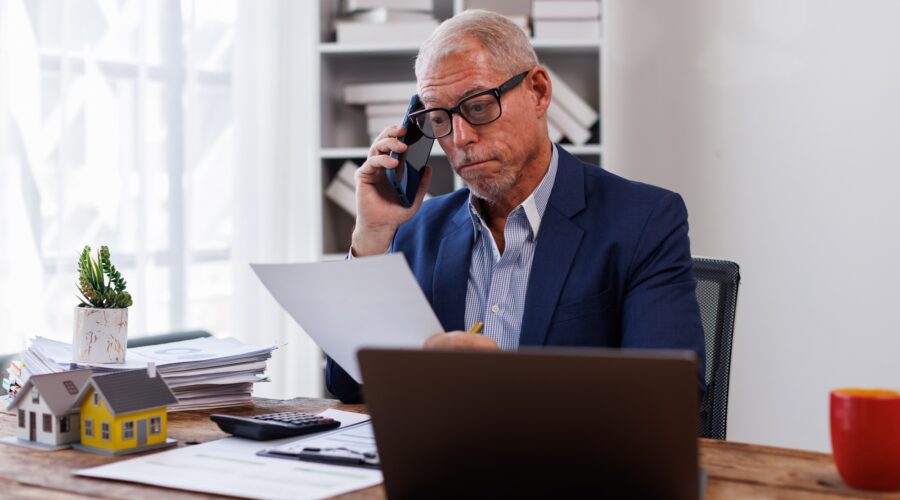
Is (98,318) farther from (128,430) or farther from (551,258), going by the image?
(551,258)

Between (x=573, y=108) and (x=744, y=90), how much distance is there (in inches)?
22.0

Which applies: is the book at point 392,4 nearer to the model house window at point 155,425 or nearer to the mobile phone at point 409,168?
the mobile phone at point 409,168

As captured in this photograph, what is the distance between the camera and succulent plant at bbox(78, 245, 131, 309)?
4.79 ft

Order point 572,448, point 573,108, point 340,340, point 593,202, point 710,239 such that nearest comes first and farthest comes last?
1. point 572,448
2. point 340,340
3. point 593,202
4. point 573,108
5. point 710,239

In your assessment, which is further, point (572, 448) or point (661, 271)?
point (661, 271)

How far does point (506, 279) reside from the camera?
176 cm

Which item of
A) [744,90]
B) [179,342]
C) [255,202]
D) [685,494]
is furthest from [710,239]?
[685,494]

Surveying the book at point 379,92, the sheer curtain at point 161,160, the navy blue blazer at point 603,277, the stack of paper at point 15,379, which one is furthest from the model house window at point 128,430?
the book at point 379,92

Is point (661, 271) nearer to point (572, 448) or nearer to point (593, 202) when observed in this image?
point (593, 202)

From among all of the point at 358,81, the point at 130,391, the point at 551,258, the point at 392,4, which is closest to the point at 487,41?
the point at 551,258

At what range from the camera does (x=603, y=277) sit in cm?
166

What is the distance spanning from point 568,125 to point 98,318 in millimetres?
1778

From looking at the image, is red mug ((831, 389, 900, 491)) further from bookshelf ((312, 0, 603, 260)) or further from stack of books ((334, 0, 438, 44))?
stack of books ((334, 0, 438, 44))

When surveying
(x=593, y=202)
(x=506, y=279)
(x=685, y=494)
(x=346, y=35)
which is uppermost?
(x=346, y=35)
